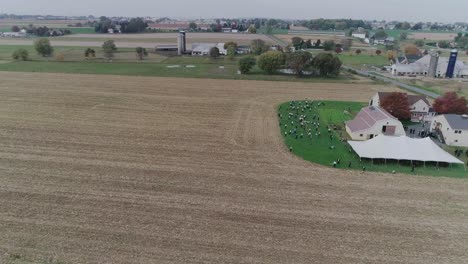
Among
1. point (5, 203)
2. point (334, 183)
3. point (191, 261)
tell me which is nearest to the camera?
point (191, 261)

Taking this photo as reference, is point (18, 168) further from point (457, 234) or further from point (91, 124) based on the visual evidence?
point (457, 234)

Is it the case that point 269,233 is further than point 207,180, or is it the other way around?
point 207,180

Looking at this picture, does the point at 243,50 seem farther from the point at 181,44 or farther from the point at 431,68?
the point at 431,68

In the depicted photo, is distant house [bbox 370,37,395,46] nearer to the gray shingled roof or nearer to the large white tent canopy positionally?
the gray shingled roof

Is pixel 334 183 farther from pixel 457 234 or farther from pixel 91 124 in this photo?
pixel 91 124

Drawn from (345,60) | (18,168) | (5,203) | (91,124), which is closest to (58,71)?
(91,124)

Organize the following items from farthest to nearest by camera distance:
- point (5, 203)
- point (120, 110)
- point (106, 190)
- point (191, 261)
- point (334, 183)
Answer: point (120, 110) < point (334, 183) < point (106, 190) < point (5, 203) < point (191, 261)

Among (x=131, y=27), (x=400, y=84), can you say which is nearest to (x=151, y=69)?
(x=400, y=84)

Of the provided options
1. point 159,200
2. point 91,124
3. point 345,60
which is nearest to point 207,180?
point 159,200
